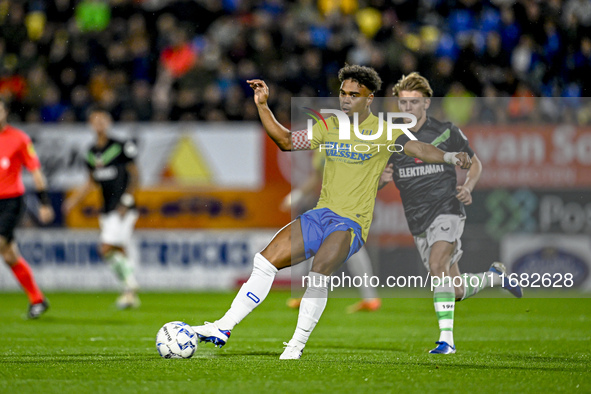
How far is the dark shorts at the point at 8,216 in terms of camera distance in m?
9.36

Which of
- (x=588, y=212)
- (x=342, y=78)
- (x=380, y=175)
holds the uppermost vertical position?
(x=342, y=78)

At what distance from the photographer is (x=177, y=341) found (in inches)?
239

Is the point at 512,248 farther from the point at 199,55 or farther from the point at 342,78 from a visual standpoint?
the point at 342,78

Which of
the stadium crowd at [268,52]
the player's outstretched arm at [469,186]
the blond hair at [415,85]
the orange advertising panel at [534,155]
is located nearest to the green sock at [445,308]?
the player's outstretched arm at [469,186]

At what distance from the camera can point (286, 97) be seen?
1466cm

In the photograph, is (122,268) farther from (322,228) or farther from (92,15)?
(92,15)

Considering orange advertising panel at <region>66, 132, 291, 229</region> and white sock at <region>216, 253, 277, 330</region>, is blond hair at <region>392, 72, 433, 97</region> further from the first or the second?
orange advertising panel at <region>66, 132, 291, 229</region>

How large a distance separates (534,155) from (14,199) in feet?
25.4

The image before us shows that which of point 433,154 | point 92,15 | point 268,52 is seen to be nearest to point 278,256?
point 433,154

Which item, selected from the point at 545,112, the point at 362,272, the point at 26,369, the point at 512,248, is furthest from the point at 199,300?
the point at 26,369

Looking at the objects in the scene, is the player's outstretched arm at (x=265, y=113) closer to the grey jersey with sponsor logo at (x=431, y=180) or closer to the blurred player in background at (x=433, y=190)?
the blurred player in background at (x=433, y=190)

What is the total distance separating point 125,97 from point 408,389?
35.4 feet

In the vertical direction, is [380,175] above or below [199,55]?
below

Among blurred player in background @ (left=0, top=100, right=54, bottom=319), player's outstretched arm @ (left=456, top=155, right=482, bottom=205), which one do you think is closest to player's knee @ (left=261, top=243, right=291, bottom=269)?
player's outstretched arm @ (left=456, top=155, right=482, bottom=205)
